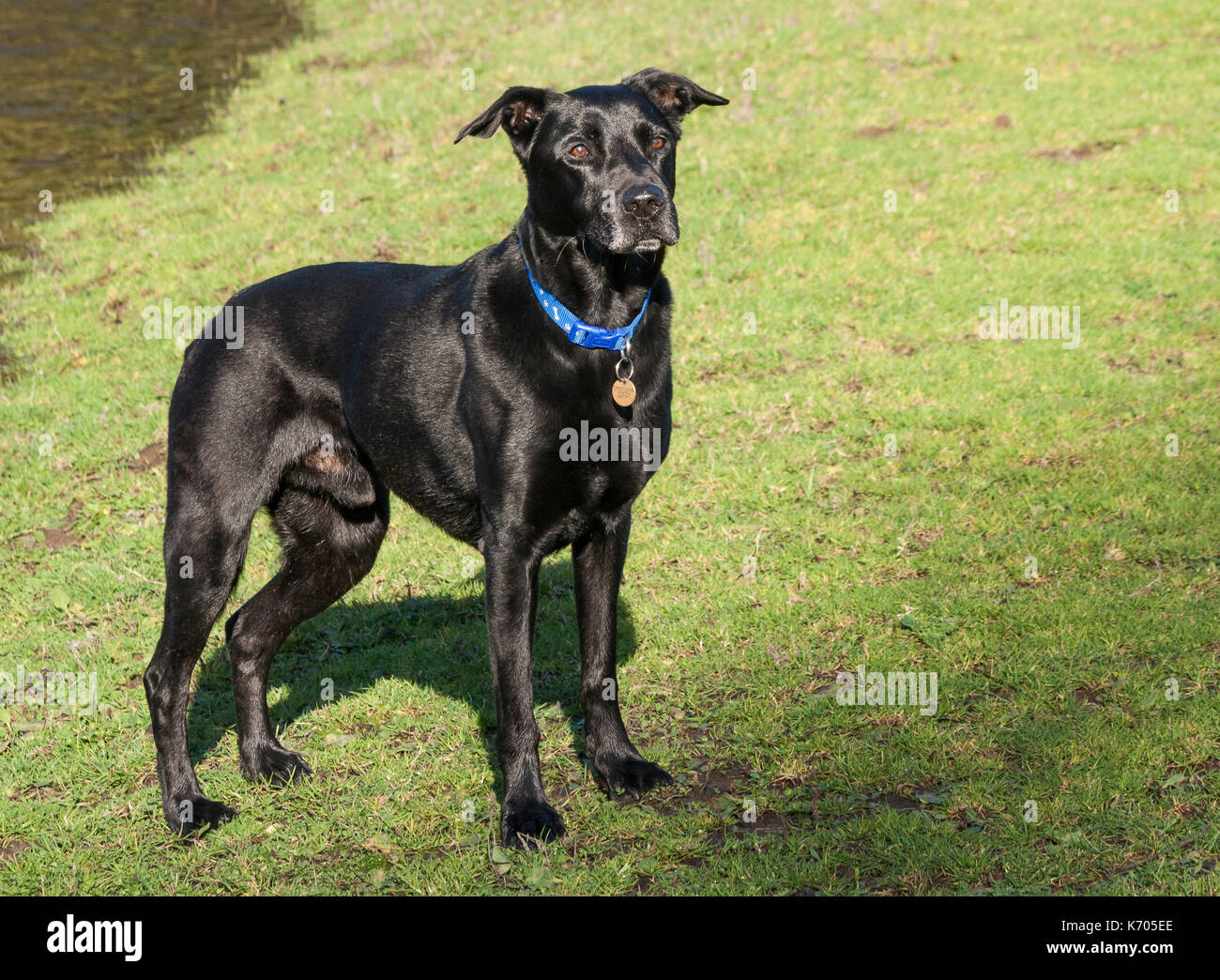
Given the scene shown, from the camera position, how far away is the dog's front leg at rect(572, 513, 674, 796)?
504 centimetres

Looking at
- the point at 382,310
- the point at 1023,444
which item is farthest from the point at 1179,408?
the point at 382,310

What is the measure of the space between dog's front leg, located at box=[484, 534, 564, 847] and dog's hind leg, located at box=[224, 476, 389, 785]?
1.16 m

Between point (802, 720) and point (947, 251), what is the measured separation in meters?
6.56

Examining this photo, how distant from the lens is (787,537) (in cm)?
712

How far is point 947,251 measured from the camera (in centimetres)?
1080

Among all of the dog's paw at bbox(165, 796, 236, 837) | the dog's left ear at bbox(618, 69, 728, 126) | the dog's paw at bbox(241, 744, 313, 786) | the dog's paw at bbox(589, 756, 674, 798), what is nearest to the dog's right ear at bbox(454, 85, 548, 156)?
the dog's left ear at bbox(618, 69, 728, 126)
